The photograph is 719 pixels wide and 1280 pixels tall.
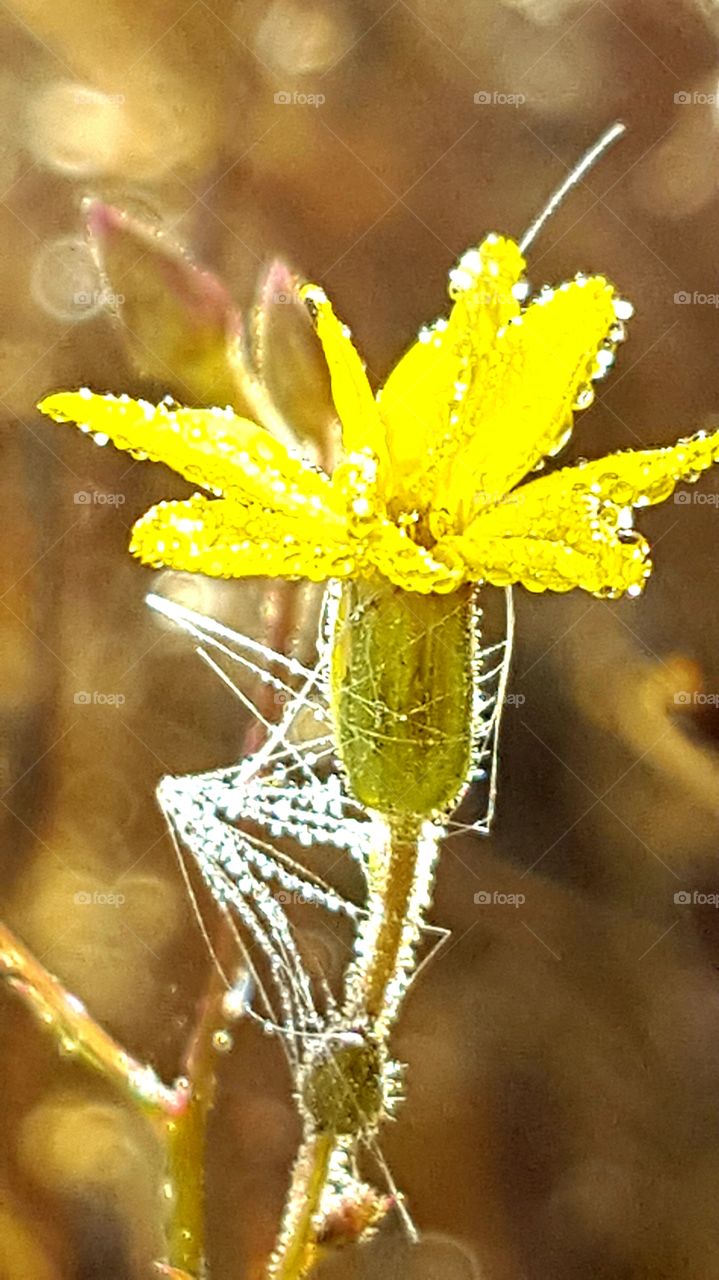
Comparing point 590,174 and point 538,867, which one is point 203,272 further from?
point 538,867

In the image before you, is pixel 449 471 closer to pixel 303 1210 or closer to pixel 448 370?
pixel 448 370

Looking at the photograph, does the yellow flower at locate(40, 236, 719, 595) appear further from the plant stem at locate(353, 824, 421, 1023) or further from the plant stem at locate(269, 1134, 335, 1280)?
the plant stem at locate(269, 1134, 335, 1280)

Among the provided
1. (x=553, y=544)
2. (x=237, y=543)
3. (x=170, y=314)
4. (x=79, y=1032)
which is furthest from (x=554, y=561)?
(x=79, y=1032)

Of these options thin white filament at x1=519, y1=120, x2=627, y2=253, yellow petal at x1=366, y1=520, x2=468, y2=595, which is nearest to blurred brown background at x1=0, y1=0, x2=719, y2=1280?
thin white filament at x1=519, y1=120, x2=627, y2=253

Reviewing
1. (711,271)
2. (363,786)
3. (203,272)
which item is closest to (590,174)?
(711,271)

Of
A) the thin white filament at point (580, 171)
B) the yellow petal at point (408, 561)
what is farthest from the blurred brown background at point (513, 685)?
the yellow petal at point (408, 561)

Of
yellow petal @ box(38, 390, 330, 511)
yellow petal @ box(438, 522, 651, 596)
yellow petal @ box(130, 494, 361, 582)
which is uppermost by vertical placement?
yellow petal @ box(38, 390, 330, 511)
